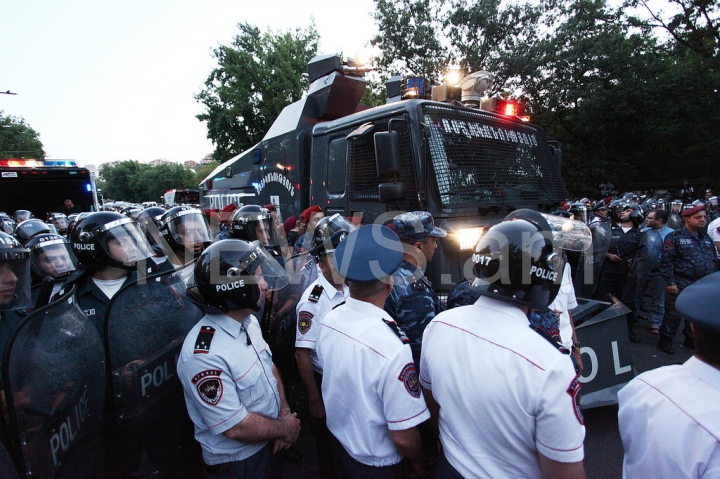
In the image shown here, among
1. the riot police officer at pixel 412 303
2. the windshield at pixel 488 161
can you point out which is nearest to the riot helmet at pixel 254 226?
the windshield at pixel 488 161

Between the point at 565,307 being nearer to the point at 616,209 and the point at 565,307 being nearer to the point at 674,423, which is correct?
the point at 674,423

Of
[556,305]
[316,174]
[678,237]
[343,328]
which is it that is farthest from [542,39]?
[343,328]

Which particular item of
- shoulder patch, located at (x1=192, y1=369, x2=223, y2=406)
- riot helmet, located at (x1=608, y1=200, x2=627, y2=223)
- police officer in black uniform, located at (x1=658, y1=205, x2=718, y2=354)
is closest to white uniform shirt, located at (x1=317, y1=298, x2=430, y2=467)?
shoulder patch, located at (x1=192, y1=369, x2=223, y2=406)

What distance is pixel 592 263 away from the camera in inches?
212

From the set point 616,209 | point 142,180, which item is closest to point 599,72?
point 616,209

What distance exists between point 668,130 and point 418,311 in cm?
2553

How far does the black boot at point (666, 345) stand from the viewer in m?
5.07

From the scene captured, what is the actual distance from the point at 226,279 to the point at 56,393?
760 mm

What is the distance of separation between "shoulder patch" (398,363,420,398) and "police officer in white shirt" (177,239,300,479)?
0.72 meters

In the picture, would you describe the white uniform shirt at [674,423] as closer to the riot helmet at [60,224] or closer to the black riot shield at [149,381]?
the black riot shield at [149,381]

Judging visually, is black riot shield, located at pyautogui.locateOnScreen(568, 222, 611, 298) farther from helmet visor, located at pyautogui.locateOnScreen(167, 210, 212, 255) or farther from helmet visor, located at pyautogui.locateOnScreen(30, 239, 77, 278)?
helmet visor, located at pyautogui.locateOnScreen(30, 239, 77, 278)

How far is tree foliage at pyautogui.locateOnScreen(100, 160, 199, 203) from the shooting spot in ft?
232

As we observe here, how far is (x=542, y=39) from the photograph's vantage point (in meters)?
19.4

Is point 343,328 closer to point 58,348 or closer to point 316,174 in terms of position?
point 58,348
